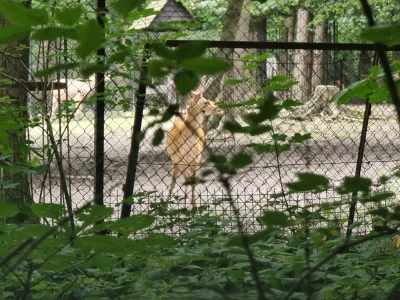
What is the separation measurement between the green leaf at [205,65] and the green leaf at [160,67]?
3cm

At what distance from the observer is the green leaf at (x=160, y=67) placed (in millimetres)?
818

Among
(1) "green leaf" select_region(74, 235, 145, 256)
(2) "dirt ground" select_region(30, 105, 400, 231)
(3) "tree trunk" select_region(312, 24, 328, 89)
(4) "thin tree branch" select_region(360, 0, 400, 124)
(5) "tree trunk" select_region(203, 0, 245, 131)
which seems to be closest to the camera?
(4) "thin tree branch" select_region(360, 0, 400, 124)

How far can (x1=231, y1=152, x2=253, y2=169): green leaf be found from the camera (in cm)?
87

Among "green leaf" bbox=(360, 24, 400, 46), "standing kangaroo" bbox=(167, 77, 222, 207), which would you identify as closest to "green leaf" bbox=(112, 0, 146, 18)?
"green leaf" bbox=(360, 24, 400, 46)

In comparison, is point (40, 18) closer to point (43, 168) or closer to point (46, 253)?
point (46, 253)

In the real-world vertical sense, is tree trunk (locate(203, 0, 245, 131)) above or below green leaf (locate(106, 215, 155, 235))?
above

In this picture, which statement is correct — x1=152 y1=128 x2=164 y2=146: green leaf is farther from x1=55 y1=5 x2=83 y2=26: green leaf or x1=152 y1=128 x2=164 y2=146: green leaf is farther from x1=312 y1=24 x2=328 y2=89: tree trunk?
x1=312 y1=24 x2=328 y2=89: tree trunk

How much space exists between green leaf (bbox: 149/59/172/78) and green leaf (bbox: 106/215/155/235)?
0.98 m

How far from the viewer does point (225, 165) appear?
0.87 m

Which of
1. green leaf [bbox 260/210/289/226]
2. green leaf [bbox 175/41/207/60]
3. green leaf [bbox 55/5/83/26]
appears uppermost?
green leaf [bbox 55/5/83/26]

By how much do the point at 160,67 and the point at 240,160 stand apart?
5.7 inches

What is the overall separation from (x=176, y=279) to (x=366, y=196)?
169 centimetres

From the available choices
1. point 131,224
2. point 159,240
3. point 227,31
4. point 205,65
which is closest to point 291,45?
point 227,31

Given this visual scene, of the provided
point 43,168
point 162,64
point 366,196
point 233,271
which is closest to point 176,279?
point 233,271
